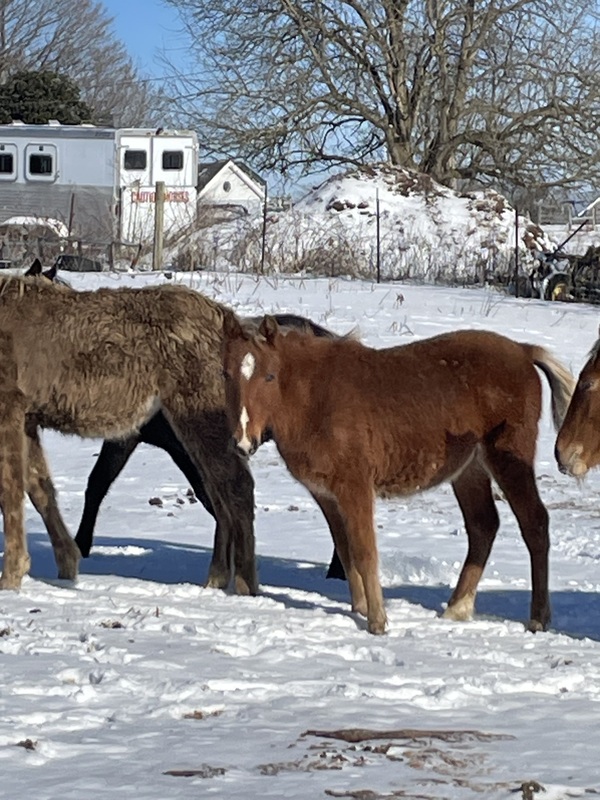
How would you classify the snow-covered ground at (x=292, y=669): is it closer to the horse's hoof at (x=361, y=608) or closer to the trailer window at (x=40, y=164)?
the horse's hoof at (x=361, y=608)

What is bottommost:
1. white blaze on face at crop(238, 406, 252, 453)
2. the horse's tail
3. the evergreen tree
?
white blaze on face at crop(238, 406, 252, 453)

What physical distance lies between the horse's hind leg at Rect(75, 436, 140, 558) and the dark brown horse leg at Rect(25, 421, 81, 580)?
0.91 metres

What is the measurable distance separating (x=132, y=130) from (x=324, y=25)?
5.30m

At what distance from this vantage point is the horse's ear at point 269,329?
6973 millimetres

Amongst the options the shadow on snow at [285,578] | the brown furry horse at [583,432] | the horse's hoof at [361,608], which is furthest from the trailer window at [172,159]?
the brown furry horse at [583,432]

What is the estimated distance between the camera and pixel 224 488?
7.91 m

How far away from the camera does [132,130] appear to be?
109 feet

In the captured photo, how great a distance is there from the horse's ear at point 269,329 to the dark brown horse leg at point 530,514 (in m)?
1.27

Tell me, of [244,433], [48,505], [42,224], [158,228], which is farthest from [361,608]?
[42,224]

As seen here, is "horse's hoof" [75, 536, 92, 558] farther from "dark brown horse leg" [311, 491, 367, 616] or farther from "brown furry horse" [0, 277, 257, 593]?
"dark brown horse leg" [311, 491, 367, 616]

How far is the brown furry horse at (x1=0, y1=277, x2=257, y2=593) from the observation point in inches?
305

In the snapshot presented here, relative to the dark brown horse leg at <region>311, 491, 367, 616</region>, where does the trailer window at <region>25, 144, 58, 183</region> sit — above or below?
above

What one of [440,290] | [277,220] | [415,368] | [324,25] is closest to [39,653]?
[415,368]

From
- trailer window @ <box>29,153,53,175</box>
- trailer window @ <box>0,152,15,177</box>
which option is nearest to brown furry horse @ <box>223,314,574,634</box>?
trailer window @ <box>29,153,53,175</box>
